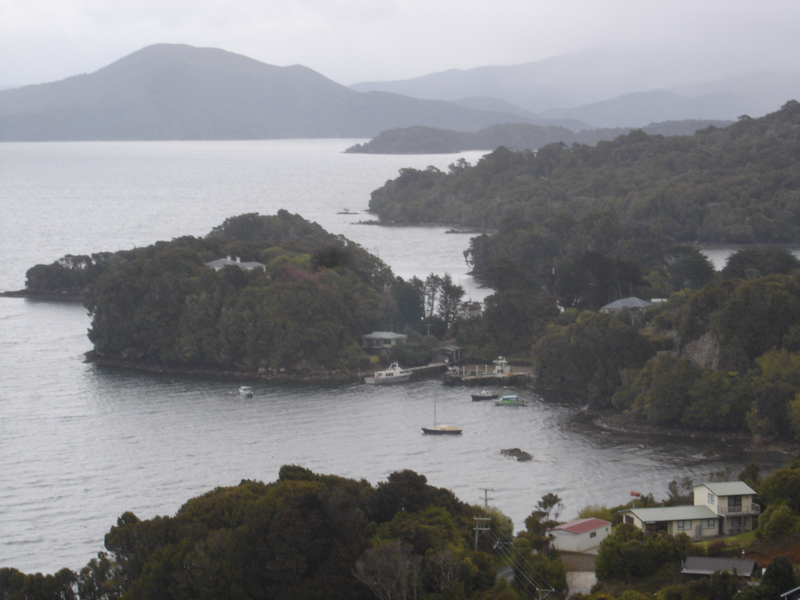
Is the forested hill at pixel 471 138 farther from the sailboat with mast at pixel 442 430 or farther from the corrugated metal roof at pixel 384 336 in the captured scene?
the sailboat with mast at pixel 442 430

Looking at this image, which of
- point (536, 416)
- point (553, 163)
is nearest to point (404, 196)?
point (553, 163)

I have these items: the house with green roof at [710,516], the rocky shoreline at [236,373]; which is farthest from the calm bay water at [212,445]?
the house with green roof at [710,516]

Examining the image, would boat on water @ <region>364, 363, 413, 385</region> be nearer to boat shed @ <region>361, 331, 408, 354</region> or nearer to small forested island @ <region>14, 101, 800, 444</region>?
small forested island @ <region>14, 101, 800, 444</region>

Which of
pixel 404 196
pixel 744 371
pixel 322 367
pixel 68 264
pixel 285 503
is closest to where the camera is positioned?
pixel 285 503

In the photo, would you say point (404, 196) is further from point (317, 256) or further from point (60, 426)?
point (60, 426)

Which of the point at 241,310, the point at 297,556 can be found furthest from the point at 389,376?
the point at 297,556

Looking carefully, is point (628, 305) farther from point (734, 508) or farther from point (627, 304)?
point (734, 508)
